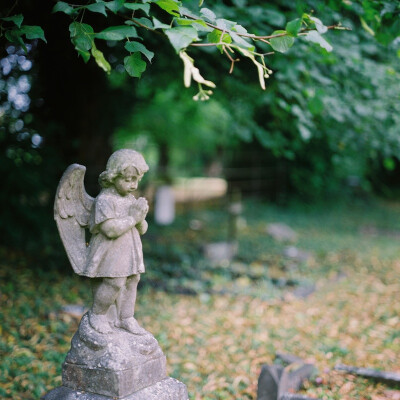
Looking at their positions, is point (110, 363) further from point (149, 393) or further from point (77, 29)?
point (77, 29)

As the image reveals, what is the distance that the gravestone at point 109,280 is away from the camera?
3.12m

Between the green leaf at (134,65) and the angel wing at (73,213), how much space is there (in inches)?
28.6

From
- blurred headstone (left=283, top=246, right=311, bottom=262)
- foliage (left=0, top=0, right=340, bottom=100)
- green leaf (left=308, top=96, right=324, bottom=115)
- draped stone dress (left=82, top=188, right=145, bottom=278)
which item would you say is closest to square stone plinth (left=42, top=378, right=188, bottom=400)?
draped stone dress (left=82, top=188, right=145, bottom=278)

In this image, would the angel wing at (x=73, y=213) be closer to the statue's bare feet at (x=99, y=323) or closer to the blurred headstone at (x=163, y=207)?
the statue's bare feet at (x=99, y=323)

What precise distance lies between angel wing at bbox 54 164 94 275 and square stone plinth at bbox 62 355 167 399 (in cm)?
68

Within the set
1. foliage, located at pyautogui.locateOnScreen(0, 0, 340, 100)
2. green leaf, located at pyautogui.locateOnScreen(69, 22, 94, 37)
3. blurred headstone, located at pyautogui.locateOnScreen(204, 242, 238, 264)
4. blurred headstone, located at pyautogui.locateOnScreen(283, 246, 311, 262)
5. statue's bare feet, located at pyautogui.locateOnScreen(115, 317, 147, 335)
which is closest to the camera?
foliage, located at pyautogui.locateOnScreen(0, 0, 340, 100)

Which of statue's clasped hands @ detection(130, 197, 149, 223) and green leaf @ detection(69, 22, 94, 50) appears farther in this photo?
statue's clasped hands @ detection(130, 197, 149, 223)

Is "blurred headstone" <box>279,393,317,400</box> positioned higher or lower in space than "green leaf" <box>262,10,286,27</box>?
lower

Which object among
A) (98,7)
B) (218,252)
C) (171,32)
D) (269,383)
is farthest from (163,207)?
(171,32)

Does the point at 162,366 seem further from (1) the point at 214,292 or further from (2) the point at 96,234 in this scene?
(1) the point at 214,292

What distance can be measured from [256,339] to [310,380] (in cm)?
115

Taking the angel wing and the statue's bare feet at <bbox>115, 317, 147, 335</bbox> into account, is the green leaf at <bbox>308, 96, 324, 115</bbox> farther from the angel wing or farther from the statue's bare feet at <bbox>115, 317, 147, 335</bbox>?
the statue's bare feet at <bbox>115, 317, 147, 335</bbox>

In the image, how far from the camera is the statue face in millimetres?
3137

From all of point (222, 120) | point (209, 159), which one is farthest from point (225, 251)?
point (209, 159)
